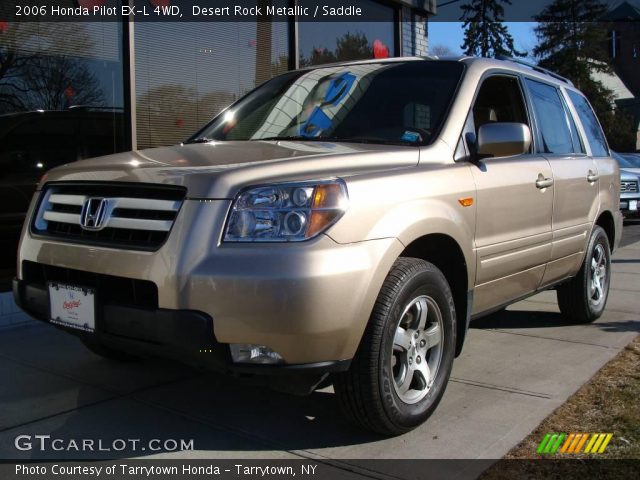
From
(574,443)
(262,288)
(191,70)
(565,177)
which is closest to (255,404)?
(262,288)

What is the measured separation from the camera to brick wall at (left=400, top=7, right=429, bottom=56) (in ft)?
34.1

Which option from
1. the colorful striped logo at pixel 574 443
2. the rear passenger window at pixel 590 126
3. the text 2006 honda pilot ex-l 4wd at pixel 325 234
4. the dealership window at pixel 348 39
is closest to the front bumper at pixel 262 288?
the text 2006 honda pilot ex-l 4wd at pixel 325 234

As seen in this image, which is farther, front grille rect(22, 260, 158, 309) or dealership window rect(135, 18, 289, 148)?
dealership window rect(135, 18, 289, 148)

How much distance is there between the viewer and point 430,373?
3.46 metres

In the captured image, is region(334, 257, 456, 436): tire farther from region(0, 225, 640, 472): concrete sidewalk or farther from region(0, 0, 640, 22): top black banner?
region(0, 0, 640, 22): top black banner

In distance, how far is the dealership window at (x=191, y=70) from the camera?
22.2 feet

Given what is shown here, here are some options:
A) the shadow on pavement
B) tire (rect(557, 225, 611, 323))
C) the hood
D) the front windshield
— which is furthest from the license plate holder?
tire (rect(557, 225, 611, 323))

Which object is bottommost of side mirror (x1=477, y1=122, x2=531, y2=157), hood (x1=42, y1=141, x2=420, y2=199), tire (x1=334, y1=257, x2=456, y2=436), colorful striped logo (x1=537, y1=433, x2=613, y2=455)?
colorful striped logo (x1=537, y1=433, x2=613, y2=455)

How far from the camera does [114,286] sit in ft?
9.98

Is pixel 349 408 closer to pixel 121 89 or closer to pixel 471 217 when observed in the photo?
pixel 471 217

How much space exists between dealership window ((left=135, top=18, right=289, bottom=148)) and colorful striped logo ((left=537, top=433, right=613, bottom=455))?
4.79m

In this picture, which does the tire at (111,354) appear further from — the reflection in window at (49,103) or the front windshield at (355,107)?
the reflection in window at (49,103)

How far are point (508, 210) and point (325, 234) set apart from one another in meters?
1.66

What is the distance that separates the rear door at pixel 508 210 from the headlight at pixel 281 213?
4.09ft
